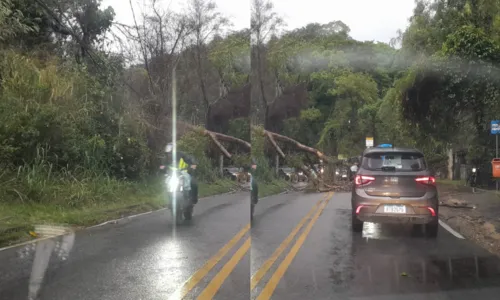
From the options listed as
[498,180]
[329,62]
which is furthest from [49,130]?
[498,180]

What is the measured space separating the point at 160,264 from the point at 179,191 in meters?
1.12

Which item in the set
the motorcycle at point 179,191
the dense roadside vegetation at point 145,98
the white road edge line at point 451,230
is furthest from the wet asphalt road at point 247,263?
the white road edge line at point 451,230

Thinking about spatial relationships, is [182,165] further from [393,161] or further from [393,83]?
[393,83]

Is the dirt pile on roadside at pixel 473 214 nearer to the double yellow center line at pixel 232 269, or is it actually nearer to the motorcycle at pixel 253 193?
the double yellow center line at pixel 232 269

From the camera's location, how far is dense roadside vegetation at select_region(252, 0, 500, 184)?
4.97m

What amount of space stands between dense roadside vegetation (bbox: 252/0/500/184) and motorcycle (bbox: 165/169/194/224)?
939 millimetres

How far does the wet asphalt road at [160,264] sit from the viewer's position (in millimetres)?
4254

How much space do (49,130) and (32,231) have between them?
7.69ft

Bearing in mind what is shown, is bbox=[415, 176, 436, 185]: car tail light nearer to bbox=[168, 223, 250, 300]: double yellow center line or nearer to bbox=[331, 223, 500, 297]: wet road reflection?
bbox=[331, 223, 500, 297]: wet road reflection

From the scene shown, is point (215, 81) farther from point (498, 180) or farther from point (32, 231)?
point (498, 180)

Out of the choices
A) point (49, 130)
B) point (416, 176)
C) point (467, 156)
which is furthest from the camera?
point (467, 156)

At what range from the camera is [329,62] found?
18.7 ft

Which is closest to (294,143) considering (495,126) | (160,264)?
(160,264)

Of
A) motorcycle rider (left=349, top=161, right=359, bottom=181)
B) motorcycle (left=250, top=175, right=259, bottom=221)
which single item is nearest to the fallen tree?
motorcycle rider (left=349, top=161, right=359, bottom=181)
